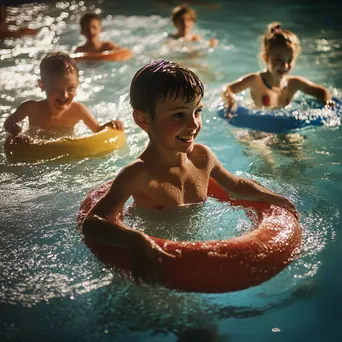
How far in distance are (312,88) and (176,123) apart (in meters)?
3.03

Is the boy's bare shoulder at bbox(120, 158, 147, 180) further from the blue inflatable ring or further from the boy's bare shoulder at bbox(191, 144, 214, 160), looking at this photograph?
the blue inflatable ring

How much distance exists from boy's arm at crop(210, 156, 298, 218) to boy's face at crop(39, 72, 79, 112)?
1952 millimetres

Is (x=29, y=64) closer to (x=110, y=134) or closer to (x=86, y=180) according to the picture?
(x=110, y=134)

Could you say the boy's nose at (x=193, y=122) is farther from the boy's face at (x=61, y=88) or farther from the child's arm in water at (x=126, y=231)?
the boy's face at (x=61, y=88)

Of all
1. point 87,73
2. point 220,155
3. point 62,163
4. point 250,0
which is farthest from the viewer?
point 250,0

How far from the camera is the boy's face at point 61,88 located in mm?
4641

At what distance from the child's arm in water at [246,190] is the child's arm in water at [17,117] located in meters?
2.16

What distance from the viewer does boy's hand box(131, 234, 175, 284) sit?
240cm

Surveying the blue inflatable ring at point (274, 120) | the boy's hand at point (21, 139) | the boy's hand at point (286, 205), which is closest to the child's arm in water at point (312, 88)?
the blue inflatable ring at point (274, 120)

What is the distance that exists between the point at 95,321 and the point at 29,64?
5541mm

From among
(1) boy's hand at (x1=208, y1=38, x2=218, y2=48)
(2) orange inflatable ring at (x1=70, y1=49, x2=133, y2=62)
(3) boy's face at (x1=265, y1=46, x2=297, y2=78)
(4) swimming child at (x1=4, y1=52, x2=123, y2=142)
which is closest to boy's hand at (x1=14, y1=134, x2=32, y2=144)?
(4) swimming child at (x1=4, y1=52, x2=123, y2=142)

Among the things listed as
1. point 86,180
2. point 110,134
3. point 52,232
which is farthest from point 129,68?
point 52,232

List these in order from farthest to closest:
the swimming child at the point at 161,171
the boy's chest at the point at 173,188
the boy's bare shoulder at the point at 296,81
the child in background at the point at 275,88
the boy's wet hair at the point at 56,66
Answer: the boy's bare shoulder at the point at 296,81
the child in background at the point at 275,88
the boy's wet hair at the point at 56,66
the boy's chest at the point at 173,188
the swimming child at the point at 161,171

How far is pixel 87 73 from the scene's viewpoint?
23.1 feet
